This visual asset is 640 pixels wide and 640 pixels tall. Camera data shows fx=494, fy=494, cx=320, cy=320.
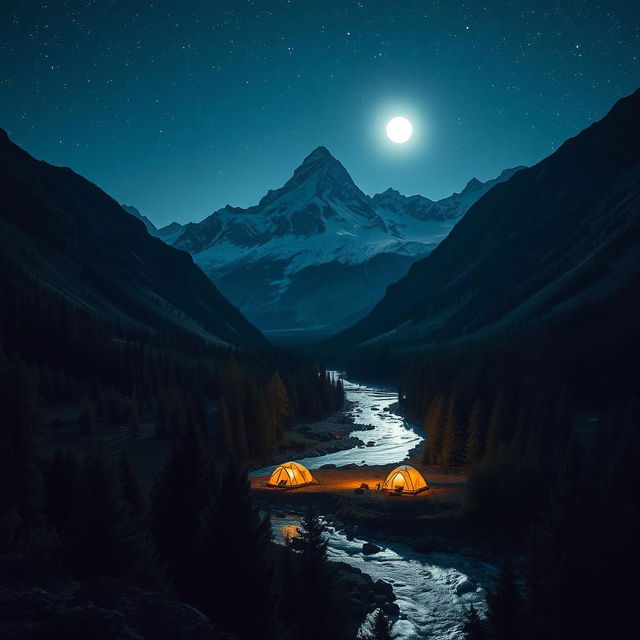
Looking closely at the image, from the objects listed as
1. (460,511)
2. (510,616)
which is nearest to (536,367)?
(460,511)

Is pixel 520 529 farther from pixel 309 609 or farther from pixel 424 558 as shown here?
pixel 309 609

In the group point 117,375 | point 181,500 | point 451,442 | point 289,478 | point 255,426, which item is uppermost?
point 117,375

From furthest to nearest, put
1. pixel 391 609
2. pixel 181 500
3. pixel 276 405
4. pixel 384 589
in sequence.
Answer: pixel 276 405 → pixel 384 589 → pixel 391 609 → pixel 181 500

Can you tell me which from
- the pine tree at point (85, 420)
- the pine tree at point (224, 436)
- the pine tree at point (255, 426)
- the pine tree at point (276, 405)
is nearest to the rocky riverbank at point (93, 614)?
the pine tree at point (224, 436)

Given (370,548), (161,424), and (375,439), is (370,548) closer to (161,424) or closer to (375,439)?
(161,424)

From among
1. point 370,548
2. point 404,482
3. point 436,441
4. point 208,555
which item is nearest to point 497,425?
point 436,441
